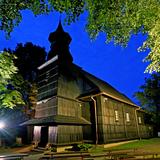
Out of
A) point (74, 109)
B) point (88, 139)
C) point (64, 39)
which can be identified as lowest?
point (88, 139)

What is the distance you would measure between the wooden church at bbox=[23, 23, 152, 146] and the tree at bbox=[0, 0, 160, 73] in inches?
411

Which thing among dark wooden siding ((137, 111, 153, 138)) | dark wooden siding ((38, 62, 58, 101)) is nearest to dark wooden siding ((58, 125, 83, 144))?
dark wooden siding ((38, 62, 58, 101))

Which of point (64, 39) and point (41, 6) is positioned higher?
point (64, 39)

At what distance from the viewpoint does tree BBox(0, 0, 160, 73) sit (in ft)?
23.0

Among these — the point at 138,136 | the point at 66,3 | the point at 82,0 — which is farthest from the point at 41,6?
the point at 138,136

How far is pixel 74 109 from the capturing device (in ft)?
69.7

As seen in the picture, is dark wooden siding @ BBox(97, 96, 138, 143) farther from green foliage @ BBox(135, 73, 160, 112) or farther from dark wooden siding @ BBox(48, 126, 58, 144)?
green foliage @ BBox(135, 73, 160, 112)

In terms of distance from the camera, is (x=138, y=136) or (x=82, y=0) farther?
(x=138, y=136)

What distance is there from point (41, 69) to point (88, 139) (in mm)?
9672

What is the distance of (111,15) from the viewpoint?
27.3 ft

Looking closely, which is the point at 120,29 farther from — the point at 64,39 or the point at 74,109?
the point at 64,39

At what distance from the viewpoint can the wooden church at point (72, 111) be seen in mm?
19047

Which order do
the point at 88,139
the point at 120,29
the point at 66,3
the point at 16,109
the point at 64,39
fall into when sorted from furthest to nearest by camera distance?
the point at 16,109 → the point at 64,39 → the point at 88,139 → the point at 120,29 → the point at 66,3

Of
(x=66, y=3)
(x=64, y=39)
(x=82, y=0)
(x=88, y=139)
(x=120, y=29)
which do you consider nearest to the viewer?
(x=66, y=3)
